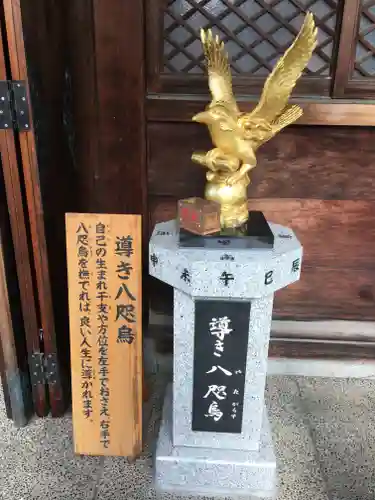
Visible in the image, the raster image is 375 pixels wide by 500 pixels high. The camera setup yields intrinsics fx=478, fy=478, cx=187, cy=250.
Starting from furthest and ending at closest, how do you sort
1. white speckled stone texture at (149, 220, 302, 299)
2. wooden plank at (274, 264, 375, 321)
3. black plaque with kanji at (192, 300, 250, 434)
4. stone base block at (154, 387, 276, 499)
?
1. wooden plank at (274, 264, 375, 321)
2. stone base block at (154, 387, 276, 499)
3. black plaque with kanji at (192, 300, 250, 434)
4. white speckled stone texture at (149, 220, 302, 299)

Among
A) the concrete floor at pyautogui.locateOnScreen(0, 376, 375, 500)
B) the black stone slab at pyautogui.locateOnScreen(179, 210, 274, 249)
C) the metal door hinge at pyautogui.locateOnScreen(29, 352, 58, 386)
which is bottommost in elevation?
the concrete floor at pyautogui.locateOnScreen(0, 376, 375, 500)

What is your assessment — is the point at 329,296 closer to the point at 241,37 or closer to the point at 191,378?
the point at 191,378

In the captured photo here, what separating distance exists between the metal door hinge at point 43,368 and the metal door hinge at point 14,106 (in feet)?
2.62

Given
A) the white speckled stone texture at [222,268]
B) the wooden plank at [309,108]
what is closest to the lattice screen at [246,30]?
the wooden plank at [309,108]

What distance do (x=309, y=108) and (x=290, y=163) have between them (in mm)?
214

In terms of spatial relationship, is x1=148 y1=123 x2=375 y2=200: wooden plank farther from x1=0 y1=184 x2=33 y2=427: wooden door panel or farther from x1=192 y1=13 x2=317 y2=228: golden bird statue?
x1=0 y1=184 x2=33 y2=427: wooden door panel

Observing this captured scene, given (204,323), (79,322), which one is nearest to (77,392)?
(79,322)

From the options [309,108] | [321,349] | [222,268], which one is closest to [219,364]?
[222,268]

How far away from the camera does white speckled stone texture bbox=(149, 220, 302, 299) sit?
1267mm

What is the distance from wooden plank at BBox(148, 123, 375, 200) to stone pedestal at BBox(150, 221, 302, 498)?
0.37 m

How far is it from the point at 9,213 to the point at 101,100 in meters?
0.54

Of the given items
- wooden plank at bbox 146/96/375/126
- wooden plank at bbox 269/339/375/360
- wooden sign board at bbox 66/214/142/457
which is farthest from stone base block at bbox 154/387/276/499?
wooden plank at bbox 146/96/375/126

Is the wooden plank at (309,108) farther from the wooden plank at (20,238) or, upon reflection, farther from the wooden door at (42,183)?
the wooden plank at (20,238)

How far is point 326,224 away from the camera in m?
1.91
